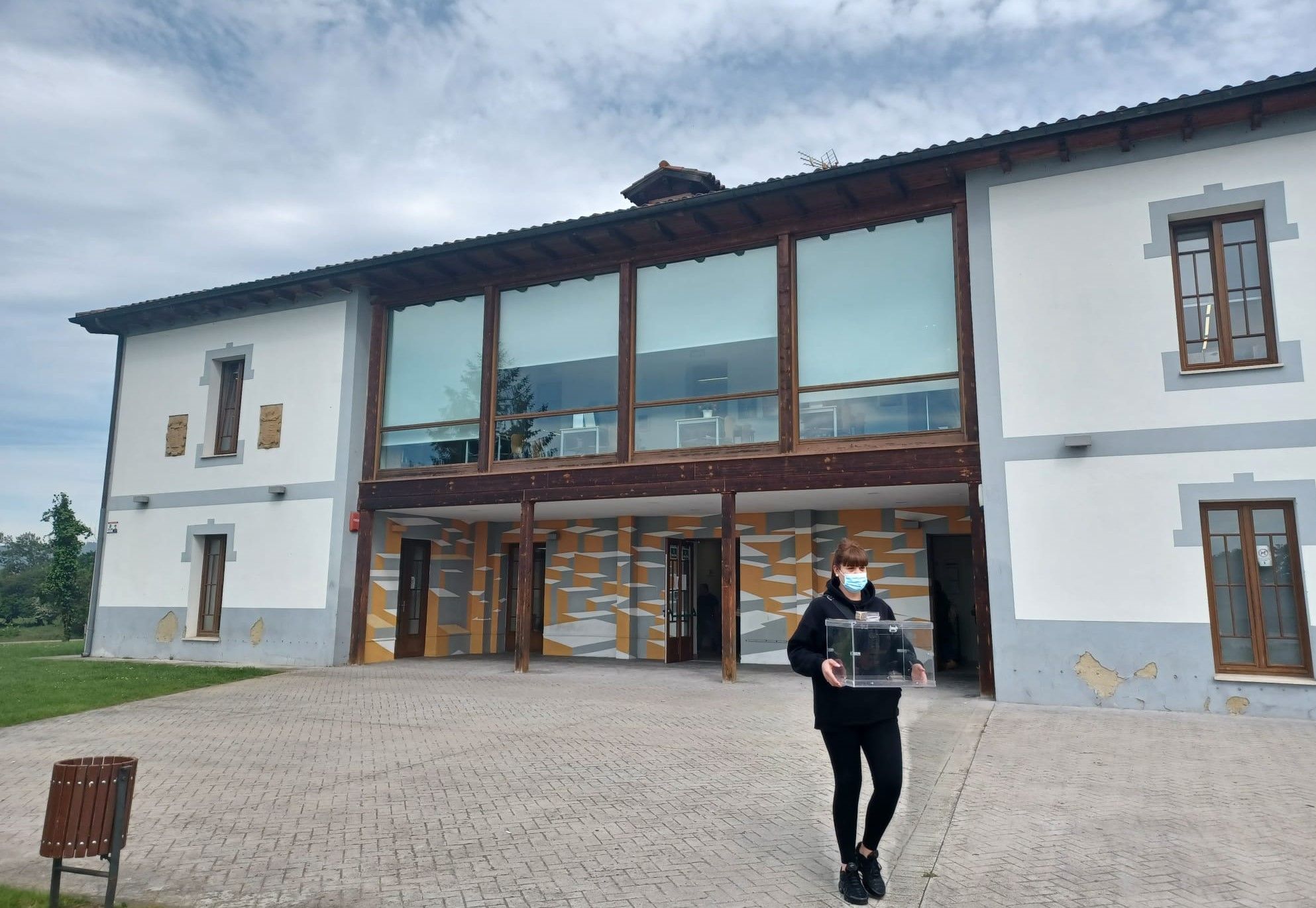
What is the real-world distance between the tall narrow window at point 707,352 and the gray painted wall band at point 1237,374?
4.48 metres

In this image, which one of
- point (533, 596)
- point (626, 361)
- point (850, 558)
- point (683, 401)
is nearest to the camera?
point (850, 558)

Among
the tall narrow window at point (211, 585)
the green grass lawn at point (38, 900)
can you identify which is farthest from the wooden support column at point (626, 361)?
the green grass lawn at point (38, 900)

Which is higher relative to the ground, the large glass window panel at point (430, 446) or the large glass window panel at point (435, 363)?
the large glass window panel at point (435, 363)

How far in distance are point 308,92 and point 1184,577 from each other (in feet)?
38.8

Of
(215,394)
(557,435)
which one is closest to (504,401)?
(557,435)

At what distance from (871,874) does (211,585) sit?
46.8 ft

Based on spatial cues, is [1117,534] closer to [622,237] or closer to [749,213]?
[749,213]

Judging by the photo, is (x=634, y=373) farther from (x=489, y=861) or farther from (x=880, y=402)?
(x=489, y=861)

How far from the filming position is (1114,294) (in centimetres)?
965

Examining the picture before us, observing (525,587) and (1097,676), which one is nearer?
(1097,676)

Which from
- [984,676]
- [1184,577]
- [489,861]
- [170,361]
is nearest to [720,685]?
[984,676]

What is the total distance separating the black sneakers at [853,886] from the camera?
3910 mm

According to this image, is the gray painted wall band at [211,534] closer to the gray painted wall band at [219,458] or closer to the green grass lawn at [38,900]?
the gray painted wall band at [219,458]

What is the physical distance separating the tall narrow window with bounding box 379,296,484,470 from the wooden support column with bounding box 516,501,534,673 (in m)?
1.45
